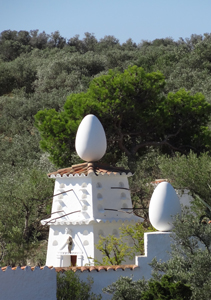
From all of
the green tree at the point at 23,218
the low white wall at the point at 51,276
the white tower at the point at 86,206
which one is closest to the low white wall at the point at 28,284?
the low white wall at the point at 51,276

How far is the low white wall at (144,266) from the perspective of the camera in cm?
1459

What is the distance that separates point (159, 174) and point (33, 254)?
722 centimetres

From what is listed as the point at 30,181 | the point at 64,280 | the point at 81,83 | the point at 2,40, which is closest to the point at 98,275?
the point at 64,280

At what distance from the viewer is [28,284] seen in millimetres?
12922

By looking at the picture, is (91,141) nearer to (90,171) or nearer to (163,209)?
(90,171)

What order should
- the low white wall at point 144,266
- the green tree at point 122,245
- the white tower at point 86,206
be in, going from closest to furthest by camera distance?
the low white wall at point 144,266 → the green tree at point 122,245 → the white tower at point 86,206

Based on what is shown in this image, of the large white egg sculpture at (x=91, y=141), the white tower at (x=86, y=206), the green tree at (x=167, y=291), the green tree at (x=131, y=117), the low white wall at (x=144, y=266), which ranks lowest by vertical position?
the green tree at (x=167, y=291)

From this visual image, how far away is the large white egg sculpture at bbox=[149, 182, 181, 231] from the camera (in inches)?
596

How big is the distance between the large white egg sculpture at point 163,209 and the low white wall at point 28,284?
3.44 meters

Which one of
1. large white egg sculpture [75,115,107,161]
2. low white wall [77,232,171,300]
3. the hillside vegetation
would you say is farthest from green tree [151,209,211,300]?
the hillside vegetation

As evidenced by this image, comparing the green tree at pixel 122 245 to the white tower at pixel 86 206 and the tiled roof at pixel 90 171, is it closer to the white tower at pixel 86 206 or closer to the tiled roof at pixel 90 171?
the white tower at pixel 86 206

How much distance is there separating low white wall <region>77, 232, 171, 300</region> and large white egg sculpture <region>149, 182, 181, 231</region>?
1.13ft

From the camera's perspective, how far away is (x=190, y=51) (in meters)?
57.9

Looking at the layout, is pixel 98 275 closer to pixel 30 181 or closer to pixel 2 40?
pixel 30 181
